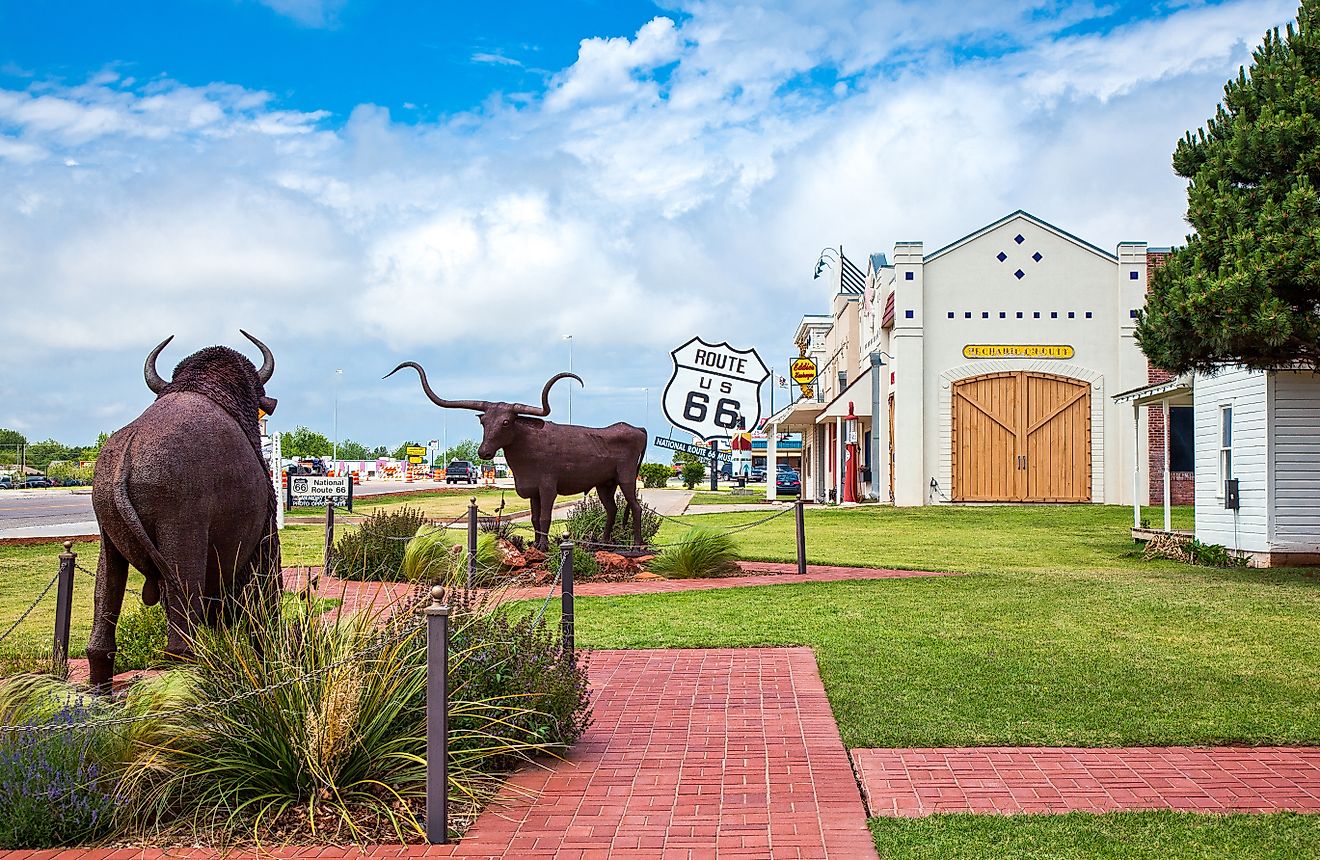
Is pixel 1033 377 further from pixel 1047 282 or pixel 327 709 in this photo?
pixel 327 709

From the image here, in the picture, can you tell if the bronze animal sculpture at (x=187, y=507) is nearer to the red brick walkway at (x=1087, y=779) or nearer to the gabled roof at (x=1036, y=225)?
the red brick walkway at (x=1087, y=779)

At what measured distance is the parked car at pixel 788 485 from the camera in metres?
50.9

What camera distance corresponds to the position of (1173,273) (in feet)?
50.2

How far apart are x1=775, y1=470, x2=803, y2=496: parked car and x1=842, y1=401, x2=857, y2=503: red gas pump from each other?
6.52 metres

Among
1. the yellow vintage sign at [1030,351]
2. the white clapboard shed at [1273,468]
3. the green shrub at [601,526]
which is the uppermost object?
the yellow vintage sign at [1030,351]

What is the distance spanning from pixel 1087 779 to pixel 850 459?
1304 inches

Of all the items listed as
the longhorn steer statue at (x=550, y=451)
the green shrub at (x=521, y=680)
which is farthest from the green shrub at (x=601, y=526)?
the green shrub at (x=521, y=680)

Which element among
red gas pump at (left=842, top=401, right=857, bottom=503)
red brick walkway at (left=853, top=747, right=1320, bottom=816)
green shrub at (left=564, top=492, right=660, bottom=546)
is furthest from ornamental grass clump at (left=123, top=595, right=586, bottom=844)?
red gas pump at (left=842, top=401, right=857, bottom=503)

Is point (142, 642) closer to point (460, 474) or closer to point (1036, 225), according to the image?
point (1036, 225)

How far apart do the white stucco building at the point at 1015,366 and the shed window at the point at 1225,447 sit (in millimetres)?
14804

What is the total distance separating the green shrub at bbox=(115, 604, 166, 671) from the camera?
920 cm

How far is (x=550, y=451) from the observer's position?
16266mm

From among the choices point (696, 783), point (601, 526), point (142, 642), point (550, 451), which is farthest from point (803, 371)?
point (696, 783)

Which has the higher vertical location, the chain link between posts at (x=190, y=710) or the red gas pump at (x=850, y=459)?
the red gas pump at (x=850, y=459)
